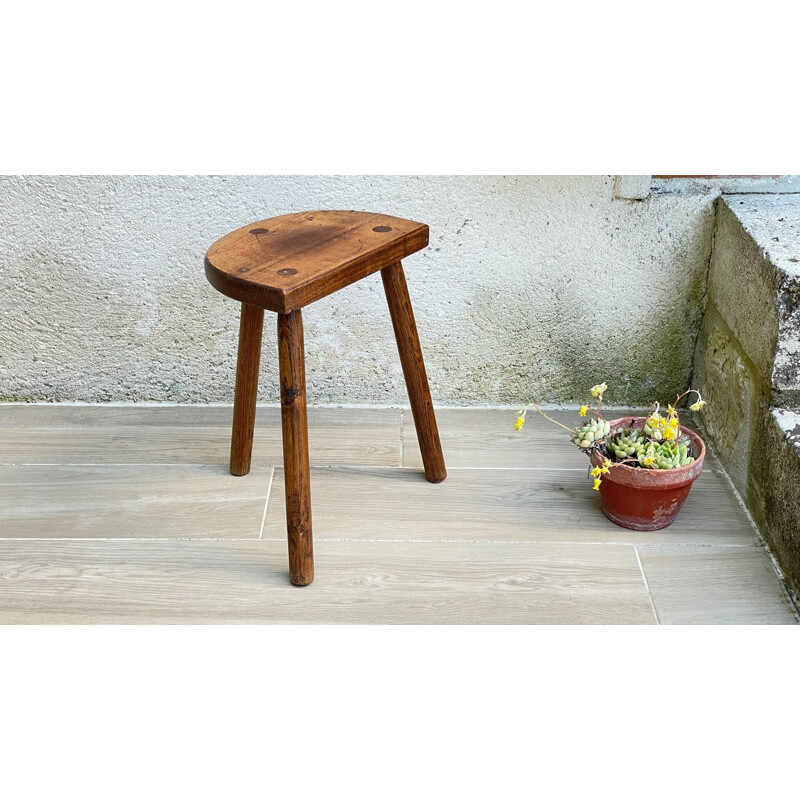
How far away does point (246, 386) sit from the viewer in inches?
72.3

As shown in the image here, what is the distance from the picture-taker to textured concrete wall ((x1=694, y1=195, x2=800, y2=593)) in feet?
5.48

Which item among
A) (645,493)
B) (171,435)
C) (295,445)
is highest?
(295,445)

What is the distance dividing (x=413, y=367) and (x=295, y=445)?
0.36 m

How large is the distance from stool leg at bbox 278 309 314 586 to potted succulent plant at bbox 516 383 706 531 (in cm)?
42

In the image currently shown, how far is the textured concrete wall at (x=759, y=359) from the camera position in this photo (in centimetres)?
167

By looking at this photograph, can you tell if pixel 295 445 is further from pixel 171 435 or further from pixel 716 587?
pixel 716 587

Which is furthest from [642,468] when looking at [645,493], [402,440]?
[402,440]

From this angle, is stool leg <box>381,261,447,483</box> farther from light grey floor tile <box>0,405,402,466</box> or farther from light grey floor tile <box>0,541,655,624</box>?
light grey floor tile <box>0,541,655,624</box>

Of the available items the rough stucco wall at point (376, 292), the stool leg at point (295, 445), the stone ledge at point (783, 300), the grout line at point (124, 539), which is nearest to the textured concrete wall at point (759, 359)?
the stone ledge at point (783, 300)

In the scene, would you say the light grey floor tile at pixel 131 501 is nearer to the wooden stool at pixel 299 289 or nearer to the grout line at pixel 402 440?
the wooden stool at pixel 299 289

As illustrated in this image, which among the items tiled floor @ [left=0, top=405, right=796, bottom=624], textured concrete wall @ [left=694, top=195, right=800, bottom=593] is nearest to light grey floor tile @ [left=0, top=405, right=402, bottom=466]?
tiled floor @ [left=0, top=405, right=796, bottom=624]

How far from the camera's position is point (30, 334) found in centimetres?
220

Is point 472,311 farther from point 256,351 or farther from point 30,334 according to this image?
point 30,334

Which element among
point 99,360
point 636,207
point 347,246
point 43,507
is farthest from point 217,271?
point 636,207
